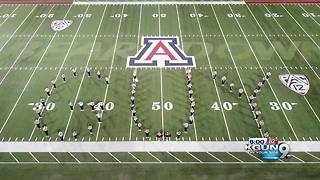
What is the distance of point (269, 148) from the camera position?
513 inches

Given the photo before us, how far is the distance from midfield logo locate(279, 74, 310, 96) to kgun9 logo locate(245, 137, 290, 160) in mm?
4206

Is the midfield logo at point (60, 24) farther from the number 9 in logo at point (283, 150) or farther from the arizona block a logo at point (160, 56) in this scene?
the number 9 in logo at point (283, 150)

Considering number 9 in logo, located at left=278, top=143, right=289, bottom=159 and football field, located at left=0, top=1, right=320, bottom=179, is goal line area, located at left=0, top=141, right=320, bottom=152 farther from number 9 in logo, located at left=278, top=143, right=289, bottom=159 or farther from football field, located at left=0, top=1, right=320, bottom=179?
number 9 in logo, located at left=278, top=143, right=289, bottom=159

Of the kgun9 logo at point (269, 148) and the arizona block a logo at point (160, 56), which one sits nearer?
the kgun9 logo at point (269, 148)

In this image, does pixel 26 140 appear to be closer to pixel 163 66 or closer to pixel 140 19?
pixel 163 66

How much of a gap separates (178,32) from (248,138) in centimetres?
996

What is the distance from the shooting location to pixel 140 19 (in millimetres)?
23953

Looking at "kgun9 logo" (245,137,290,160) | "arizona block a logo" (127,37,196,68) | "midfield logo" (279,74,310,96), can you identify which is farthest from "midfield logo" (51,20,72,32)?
"kgun9 logo" (245,137,290,160)

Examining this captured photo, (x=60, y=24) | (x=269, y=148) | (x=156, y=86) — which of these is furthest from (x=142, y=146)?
(x=60, y=24)

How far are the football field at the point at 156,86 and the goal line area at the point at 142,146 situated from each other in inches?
3.5

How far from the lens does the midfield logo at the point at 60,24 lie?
2259 cm

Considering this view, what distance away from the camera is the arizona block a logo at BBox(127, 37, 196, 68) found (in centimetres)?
1867

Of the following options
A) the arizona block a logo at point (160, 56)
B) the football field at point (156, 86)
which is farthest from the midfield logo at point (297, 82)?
the arizona block a logo at point (160, 56)

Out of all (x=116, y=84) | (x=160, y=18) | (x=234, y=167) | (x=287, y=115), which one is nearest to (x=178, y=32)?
(x=160, y=18)
